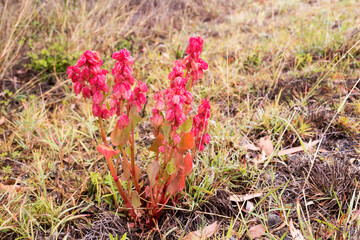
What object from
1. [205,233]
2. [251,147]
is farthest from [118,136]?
[251,147]

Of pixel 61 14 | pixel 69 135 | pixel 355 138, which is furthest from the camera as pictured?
pixel 61 14

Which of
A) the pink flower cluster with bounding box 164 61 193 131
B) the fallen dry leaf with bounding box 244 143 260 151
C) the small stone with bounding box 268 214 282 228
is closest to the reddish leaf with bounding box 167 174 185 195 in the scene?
the pink flower cluster with bounding box 164 61 193 131

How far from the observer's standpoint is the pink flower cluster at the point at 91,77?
112cm

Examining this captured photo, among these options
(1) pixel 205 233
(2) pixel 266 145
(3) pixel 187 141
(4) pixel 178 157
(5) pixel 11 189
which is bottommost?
(5) pixel 11 189

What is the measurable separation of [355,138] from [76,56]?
2525 mm

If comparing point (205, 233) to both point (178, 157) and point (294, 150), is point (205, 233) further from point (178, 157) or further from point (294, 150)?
point (294, 150)

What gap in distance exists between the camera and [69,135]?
2199 millimetres

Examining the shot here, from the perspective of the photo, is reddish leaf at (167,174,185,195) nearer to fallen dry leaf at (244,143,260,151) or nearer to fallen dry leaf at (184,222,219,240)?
fallen dry leaf at (184,222,219,240)

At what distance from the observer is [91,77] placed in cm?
118

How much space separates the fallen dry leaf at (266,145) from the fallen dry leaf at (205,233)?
0.60 meters

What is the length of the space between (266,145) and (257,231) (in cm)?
62

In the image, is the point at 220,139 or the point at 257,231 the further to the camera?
the point at 220,139

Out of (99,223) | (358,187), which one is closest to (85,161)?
(99,223)

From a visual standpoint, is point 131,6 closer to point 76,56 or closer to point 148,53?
point 148,53
